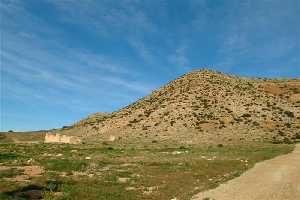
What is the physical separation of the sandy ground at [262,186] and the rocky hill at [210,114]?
41.4m

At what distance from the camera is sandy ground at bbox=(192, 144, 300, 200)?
25562 millimetres

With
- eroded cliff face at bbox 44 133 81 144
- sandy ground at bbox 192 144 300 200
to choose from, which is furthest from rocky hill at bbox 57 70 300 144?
sandy ground at bbox 192 144 300 200

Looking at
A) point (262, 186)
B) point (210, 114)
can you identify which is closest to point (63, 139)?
point (210, 114)

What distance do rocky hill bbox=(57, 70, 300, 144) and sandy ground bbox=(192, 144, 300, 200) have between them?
41.4 metres

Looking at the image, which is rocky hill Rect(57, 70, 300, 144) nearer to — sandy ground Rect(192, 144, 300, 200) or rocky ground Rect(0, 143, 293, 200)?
rocky ground Rect(0, 143, 293, 200)

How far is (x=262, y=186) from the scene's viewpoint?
29219mm

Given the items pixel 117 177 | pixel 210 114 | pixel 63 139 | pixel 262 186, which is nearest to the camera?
pixel 262 186

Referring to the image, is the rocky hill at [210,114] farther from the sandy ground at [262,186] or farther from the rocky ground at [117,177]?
the sandy ground at [262,186]

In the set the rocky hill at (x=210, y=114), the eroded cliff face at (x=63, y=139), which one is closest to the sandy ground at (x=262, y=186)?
the rocky hill at (x=210, y=114)

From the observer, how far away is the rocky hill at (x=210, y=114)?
284 feet

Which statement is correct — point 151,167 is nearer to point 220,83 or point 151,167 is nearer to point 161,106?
point 161,106

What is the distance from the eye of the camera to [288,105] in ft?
355

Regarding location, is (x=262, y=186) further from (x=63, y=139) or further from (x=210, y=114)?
(x=210, y=114)

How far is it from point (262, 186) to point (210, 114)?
70.9m
